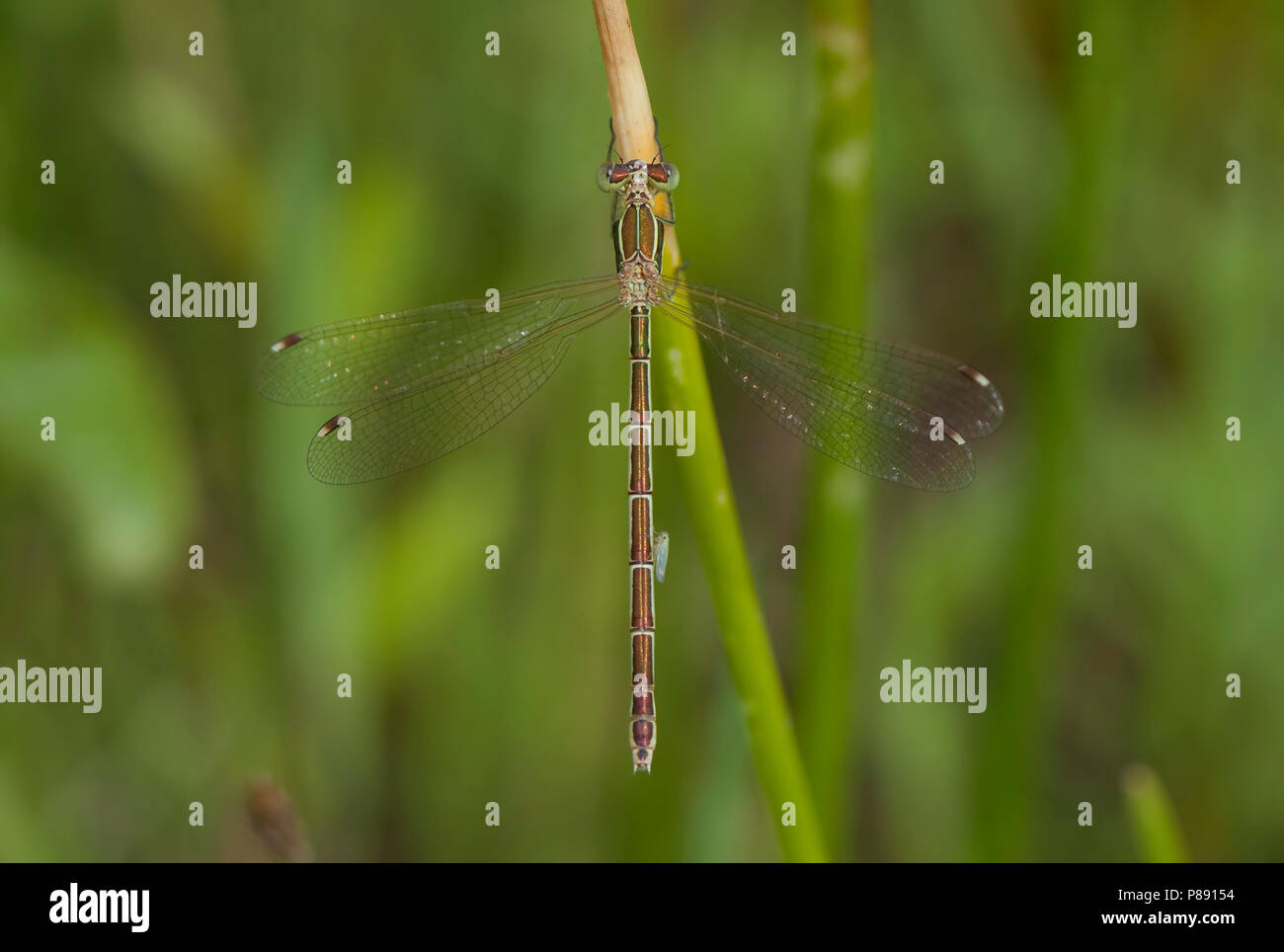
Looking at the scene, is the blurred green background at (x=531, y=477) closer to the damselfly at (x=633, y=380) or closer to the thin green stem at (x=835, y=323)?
the damselfly at (x=633, y=380)

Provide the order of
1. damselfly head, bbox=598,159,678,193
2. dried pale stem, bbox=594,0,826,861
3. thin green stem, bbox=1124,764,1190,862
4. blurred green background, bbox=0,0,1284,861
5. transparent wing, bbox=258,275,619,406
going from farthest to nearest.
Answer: blurred green background, bbox=0,0,1284,861, transparent wing, bbox=258,275,619,406, thin green stem, bbox=1124,764,1190,862, damselfly head, bbox=598,159,678,193, dried pale stem, bbox=594,0,826,861

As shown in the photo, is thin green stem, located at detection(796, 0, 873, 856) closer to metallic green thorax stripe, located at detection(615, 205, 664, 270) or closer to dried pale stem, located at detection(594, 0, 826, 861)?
dried pale stem, located at detection(594, 0, 826, 861)

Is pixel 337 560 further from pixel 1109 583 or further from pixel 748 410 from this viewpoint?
pixel 1109 583

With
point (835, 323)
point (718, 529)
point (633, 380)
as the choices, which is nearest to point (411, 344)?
point (633, 380)

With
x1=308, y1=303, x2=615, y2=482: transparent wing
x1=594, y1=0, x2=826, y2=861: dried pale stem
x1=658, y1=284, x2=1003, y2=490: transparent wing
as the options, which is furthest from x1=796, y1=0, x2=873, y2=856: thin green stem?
x1=308, y1=303, x2=615, y2=482: transparent wing

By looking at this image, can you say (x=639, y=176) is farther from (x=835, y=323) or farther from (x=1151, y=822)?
(x=1151, y=822)

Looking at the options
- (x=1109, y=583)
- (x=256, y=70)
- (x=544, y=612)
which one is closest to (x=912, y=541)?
(x=1109, y=583)
